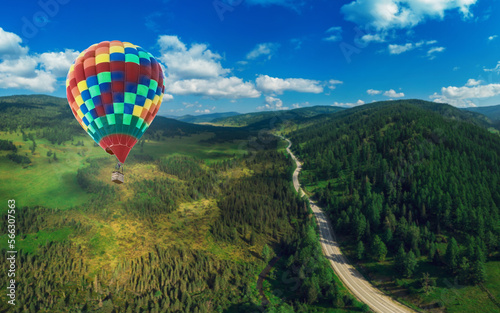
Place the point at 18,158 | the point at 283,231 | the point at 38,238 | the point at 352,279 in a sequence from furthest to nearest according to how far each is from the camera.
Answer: the point at 18,158, the point at 283,231, the point at 38,238, the point at 352,279

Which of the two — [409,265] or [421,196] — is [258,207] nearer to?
[409,265]

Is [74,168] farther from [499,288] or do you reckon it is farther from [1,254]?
[499,288]

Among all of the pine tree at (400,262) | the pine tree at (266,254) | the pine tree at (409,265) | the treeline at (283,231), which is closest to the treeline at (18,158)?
the treeline at (283,231)

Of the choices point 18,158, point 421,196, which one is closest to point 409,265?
point 421,196

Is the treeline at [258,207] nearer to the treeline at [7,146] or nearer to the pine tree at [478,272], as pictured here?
the pine tree at [478,272]

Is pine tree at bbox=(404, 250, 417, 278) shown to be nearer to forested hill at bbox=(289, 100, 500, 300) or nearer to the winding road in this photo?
forested hill at bbox=(289, 100, 500, 300)

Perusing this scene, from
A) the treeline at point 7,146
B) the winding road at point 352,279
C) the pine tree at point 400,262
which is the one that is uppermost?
the treeline at point 7,146

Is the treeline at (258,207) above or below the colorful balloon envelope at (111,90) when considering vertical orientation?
below
